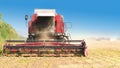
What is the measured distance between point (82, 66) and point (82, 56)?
265 inches

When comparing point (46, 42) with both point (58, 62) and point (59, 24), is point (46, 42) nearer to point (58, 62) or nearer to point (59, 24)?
point (59, 24)

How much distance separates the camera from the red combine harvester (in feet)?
78.8

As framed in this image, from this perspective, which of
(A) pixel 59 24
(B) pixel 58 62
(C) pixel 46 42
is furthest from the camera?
(A) pixel 59 24

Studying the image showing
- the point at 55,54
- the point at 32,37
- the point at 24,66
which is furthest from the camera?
the point at 32,37

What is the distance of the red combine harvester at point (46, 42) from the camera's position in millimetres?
24031

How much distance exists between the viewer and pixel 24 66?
671 inches

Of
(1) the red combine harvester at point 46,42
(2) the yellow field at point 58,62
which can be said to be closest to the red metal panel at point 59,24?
(1) the red combine harvester at point 46,42

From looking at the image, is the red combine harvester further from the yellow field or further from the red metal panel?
the yellow field

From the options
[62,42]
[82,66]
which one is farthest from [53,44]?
[82,66]

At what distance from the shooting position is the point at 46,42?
25219mm

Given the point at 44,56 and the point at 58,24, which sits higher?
the point at 58,24

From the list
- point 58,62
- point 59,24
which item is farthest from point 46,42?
point 58,62

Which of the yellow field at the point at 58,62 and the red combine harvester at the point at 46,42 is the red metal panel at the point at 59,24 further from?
the yellow field at the point at 58,62

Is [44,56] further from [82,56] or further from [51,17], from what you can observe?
[51,17]
